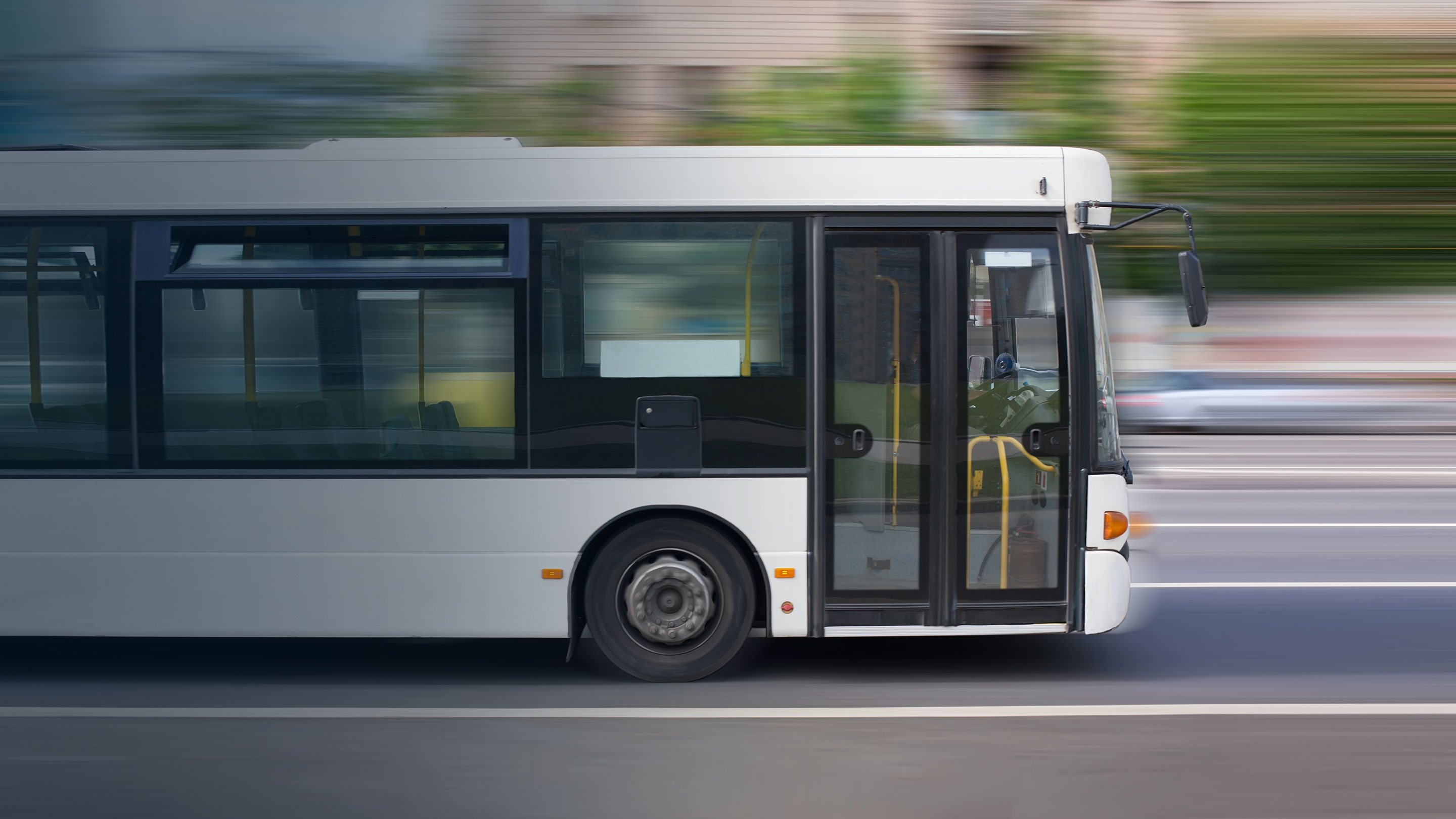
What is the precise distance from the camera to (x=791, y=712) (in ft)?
19.0

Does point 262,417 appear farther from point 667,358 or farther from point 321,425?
point 667,358

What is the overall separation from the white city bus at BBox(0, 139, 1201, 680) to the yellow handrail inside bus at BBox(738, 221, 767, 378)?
0.01 m

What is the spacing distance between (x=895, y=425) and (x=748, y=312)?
89cm

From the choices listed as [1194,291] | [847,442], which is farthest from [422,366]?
[1194,291]

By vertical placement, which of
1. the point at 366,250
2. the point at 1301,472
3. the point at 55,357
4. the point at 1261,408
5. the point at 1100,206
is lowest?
the point at 1301,472

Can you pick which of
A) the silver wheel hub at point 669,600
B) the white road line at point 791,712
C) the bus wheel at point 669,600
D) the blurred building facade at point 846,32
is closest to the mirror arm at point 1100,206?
the white road line at point 791,712

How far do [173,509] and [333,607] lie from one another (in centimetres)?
91

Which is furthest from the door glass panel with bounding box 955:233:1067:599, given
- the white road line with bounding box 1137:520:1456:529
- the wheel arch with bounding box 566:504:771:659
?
the white road line with bounding box 1137:520:1456:529

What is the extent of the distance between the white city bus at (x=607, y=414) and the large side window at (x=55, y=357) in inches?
1.3

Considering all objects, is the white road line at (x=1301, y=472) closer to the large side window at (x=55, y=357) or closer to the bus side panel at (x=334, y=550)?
the bus side panel at (x=334, y=550)

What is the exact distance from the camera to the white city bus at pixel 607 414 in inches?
243

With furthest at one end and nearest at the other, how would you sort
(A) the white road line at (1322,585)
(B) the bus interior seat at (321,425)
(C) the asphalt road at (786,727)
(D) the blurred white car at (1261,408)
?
(D) the blurred white car at (1261,408) → (A) the white road line at (1322,585) → (B) the bus interior seat at (321,425) → (C) the asphalt road at (786,727)

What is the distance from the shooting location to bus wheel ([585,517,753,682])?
6.21 m

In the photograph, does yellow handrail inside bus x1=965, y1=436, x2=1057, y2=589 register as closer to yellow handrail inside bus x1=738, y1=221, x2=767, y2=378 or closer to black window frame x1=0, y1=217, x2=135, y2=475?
yellow handrail inside bus x1=738, y1=221, x2=767, y2=378
